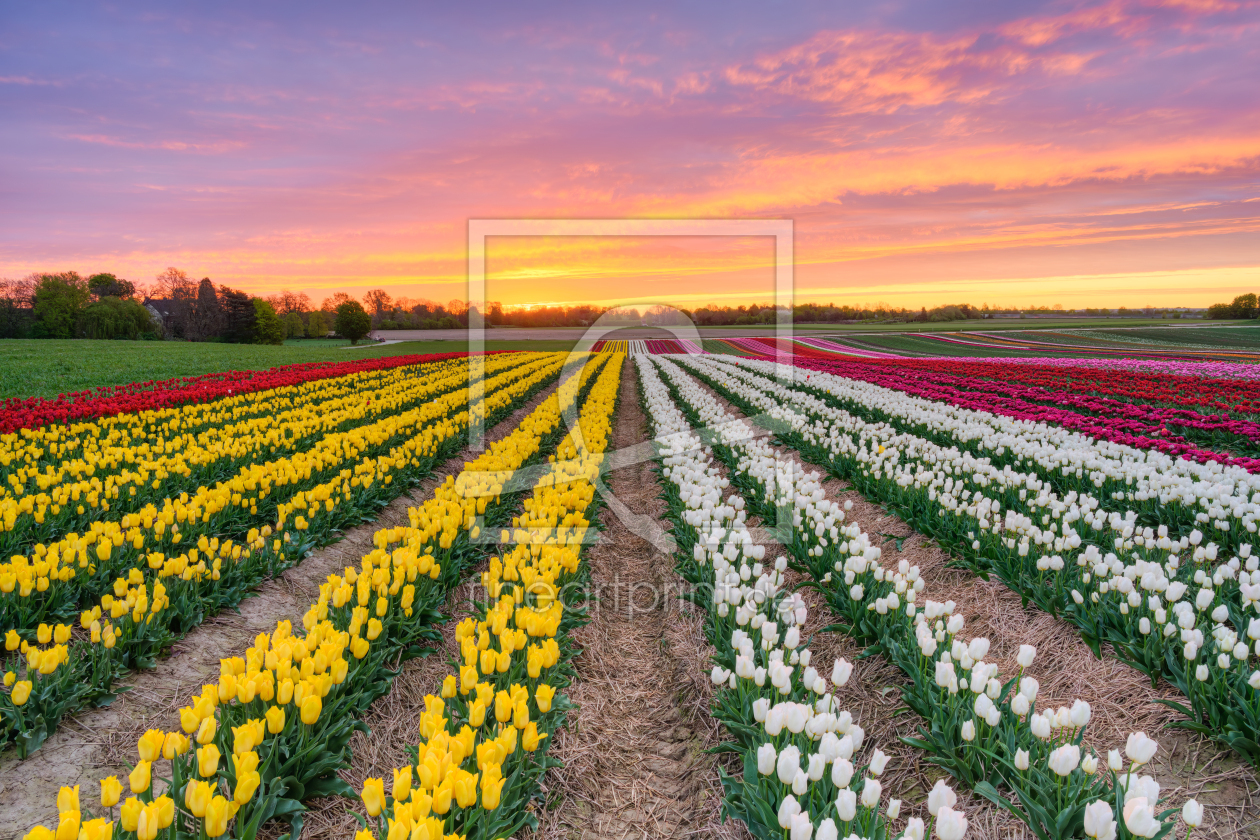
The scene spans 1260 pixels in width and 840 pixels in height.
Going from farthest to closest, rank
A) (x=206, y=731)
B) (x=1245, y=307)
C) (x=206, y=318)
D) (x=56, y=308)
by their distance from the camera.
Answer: (x=1245, y=307) → (x=206, y=318) → (x=56, y=308) → (x=206, y=731)

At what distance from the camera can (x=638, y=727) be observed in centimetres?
414

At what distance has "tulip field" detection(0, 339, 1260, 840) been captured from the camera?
2.71 m

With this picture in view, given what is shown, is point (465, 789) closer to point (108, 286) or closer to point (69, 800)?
point (69, 800)

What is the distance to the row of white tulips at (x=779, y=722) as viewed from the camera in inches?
91.7

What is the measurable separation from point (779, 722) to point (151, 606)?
179 inches

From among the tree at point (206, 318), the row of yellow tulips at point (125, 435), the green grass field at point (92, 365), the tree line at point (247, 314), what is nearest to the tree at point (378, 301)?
the tree line at point (247, 314)

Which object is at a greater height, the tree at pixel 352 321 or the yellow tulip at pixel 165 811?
the tree at pixel 352 321

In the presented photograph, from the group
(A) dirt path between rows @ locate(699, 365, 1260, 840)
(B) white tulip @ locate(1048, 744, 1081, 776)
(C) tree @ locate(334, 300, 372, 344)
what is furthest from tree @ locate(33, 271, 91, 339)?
(B) white tulip @ locate(1048, 744, 1081, 776)

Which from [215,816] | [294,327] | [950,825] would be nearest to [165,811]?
[215,816]

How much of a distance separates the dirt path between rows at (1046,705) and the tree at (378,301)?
10028 cm

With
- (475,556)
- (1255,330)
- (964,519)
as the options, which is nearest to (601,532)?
(475,556)

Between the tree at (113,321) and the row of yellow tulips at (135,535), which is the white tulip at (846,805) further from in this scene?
the tree at (113,321)

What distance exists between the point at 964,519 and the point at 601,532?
4.07 meters

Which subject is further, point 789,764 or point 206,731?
point 206,731
